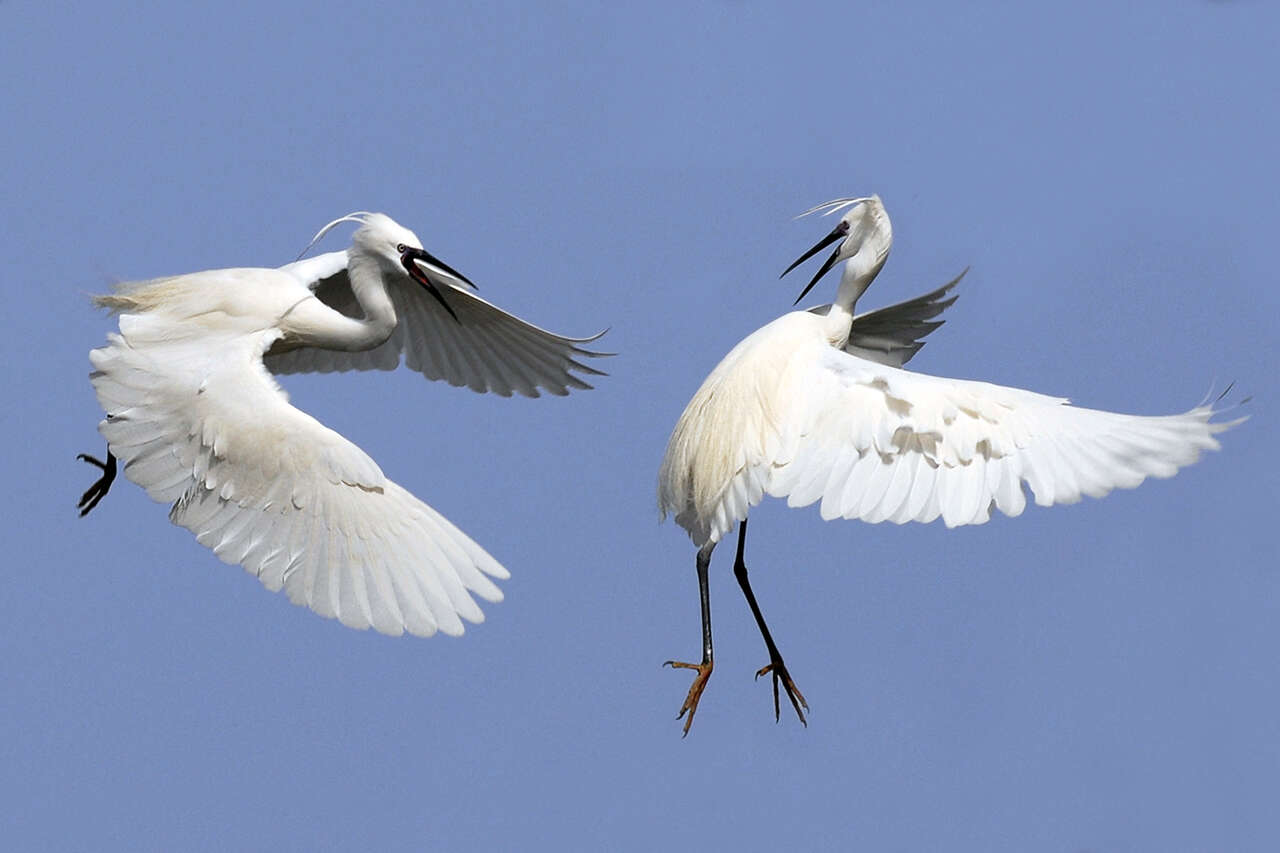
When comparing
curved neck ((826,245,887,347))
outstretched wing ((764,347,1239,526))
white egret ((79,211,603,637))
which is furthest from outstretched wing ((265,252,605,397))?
outstretched wing ((764,347,1239,526))

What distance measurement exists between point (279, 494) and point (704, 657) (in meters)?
1.72

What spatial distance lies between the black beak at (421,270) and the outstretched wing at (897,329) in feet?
5.72

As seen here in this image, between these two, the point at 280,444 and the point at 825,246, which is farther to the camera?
the point at 825,246

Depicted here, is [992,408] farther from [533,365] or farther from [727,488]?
[533,365]

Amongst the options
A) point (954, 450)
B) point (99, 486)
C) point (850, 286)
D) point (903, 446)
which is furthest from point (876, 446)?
point (99, 486)

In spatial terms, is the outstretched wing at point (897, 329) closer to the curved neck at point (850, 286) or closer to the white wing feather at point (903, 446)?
the curved neck at point (850, 286)

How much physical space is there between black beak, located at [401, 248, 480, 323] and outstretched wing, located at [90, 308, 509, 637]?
81 cm

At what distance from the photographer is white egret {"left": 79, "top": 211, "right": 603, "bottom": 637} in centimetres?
758

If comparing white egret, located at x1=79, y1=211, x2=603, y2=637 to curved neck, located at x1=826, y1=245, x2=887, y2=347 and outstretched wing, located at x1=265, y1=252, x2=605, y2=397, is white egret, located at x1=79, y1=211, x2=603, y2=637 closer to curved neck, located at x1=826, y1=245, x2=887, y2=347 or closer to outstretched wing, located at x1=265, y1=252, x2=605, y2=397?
outstretched wing, located at x1=265, y1=252, x2=605, y2=397

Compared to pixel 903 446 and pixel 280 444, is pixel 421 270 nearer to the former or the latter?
pixel 280 444

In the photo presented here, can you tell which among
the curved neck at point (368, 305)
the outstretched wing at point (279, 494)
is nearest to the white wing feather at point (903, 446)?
the outstretched wing at point (279, 494)

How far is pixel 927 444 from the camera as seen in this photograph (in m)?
7.96

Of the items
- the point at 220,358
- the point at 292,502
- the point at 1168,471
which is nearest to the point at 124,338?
the point at 220,358

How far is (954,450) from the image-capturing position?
26.1ft
